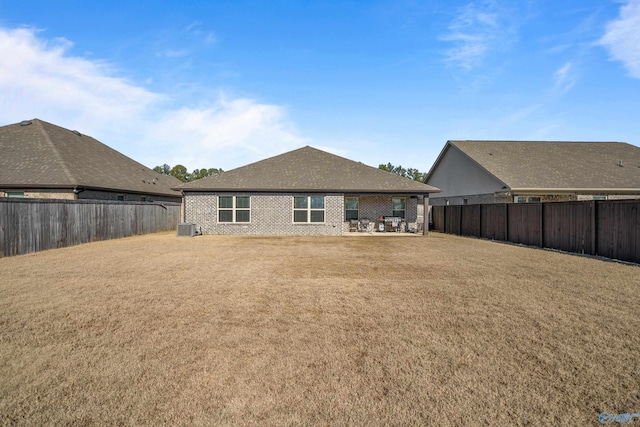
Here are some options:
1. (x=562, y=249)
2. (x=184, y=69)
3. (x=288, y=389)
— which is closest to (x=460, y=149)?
(x=562, y=249)

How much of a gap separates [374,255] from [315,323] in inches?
257

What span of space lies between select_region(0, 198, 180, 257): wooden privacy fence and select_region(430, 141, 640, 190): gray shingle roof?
70.3 feet

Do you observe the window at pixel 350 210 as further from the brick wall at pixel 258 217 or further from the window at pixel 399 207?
the window at pixel 399 207

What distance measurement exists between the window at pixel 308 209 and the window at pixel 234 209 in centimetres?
276

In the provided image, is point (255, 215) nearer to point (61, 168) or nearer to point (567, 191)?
point (61, 168)

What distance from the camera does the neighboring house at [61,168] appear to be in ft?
54.0

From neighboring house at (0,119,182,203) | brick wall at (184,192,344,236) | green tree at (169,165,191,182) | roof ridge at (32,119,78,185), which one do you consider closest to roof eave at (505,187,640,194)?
brick wall at (184,192,344,236)

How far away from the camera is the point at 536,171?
20078mm

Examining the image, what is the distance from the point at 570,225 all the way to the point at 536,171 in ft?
34.7

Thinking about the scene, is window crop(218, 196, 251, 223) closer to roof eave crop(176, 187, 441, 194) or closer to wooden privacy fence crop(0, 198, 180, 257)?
roof eave crop(176, 187, 441, 194)

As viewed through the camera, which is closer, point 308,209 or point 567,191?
point 308,209

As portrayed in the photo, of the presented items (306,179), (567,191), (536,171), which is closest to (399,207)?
(306,179)

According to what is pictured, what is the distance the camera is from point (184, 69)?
1410 centimetres

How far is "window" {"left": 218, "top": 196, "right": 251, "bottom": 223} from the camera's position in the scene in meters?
18.1
